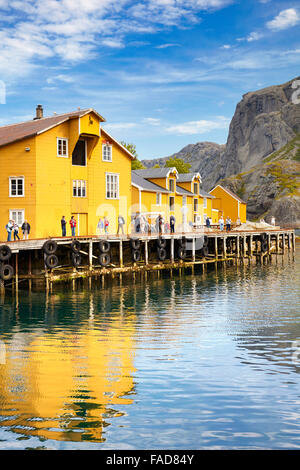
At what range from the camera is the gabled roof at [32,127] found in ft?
115

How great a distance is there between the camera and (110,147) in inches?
1619

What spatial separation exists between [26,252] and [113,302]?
8.85 meters

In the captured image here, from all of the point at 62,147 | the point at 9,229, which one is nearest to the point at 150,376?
the point at 9,229

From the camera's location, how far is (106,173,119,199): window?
1618 inches

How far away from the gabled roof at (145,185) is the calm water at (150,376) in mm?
27585

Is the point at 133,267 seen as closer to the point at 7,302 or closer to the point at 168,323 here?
the point at 7,302

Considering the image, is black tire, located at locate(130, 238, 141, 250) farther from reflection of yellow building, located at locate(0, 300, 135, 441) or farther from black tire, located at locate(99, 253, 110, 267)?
reflection of yellow building, located at locate(0, 300, 135, 441)

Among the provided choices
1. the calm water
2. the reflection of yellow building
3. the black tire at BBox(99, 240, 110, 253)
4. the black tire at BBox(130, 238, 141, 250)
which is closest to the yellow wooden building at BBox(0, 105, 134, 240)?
the black tire at BBox(130, 238, 141, 250)

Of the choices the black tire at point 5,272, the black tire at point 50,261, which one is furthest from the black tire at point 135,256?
the black tire at point 5,272

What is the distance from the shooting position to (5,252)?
91.7ft

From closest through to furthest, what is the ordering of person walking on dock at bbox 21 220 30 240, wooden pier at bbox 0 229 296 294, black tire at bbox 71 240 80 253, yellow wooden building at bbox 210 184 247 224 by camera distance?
wooden pier at bbox 0 229 296 294, black tire at bbox 71 240 80 253, person walking on dock at bbox 21 220 30 240, yellow wooden building at bbox 210 184 247 224

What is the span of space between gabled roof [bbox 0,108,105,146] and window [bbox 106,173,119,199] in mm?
4834
